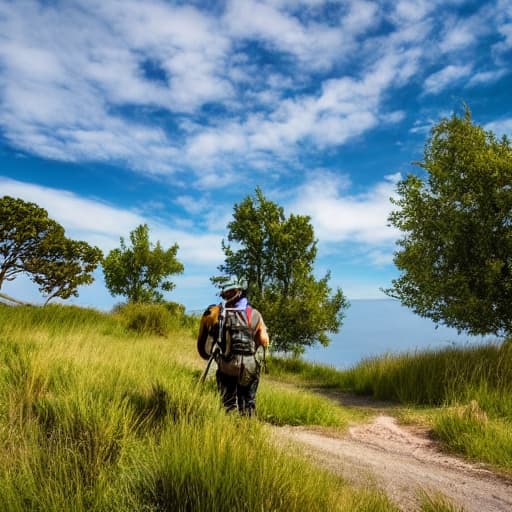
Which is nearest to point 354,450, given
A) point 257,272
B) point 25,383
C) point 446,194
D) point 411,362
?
point 25,383

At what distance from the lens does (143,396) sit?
278 inches

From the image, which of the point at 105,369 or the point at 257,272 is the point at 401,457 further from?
the point at 257,272

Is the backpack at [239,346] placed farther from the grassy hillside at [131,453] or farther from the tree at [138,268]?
the tree at [138,268]

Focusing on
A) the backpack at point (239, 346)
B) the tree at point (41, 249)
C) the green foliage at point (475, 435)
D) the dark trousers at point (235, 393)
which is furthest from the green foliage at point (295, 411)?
the tree at point (41, 249)

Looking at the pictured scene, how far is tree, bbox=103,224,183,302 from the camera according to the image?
3544 centimetres

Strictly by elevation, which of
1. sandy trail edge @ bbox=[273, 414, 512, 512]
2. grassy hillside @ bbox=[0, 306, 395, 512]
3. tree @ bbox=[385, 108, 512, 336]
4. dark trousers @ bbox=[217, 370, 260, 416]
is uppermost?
tree @ bbox=[385, 108, 512, 336]

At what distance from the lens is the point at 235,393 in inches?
270

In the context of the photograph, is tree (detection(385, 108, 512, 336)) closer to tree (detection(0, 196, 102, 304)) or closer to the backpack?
the backpack

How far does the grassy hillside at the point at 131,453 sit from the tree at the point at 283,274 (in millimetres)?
14436

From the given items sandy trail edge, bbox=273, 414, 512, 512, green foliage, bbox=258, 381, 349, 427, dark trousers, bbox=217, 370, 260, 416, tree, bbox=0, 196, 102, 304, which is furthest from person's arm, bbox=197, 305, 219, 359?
tree, bbox=0, 196, 102, 304

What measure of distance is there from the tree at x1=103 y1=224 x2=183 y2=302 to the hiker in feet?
96.8

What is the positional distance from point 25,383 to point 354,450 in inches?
218

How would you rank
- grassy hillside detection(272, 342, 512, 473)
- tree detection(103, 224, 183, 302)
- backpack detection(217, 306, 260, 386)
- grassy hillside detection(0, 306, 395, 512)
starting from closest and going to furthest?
1. grassy hillside detection(0, 306, 395, 512)
2. backpack detection(217, 306, 260, 386)
3. grassy hillside detection(272, 342, 512, 473)
4. tree detection(103, 224, 183, 302)

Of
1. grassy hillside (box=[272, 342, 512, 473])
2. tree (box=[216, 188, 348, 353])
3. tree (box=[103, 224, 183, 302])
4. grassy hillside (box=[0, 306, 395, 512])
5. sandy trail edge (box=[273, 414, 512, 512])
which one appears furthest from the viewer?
tree (box=[103, 224, 183, 302])
